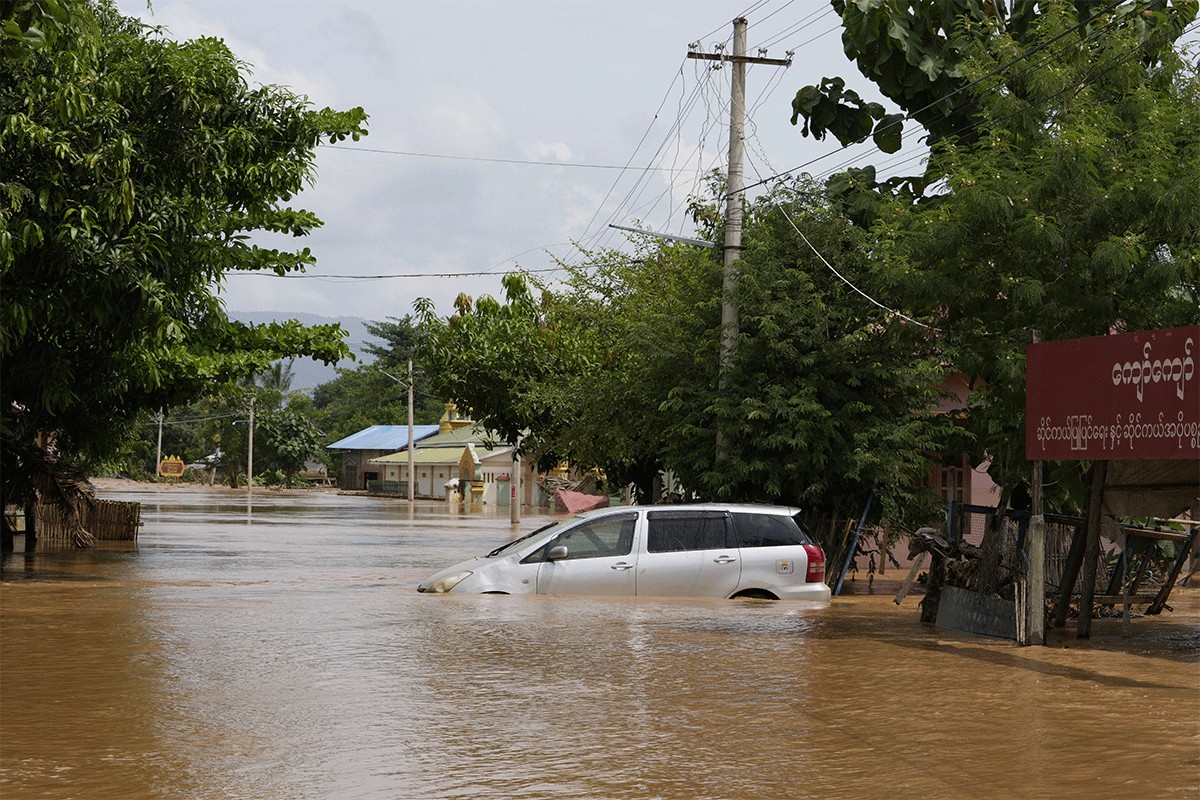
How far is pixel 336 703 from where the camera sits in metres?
9.64

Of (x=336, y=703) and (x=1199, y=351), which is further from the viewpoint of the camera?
(x=1199, y=351)

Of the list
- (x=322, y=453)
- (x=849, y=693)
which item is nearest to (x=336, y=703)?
(x=849, y=693)

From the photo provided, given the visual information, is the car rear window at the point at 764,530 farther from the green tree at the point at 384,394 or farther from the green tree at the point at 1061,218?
the green tree at the point at 384,394

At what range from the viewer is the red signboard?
11.2m

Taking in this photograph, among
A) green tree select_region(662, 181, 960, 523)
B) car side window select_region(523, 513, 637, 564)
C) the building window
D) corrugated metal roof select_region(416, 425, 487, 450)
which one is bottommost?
car side window select_region(523, 513, 637, 564)

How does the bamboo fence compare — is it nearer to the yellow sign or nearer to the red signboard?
the red signboard

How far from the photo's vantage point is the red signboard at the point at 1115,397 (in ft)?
36.6

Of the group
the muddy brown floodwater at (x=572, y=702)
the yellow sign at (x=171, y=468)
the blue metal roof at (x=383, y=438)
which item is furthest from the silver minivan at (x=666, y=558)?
the yellow sign at (x=171, y=468)

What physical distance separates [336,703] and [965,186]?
790 cm

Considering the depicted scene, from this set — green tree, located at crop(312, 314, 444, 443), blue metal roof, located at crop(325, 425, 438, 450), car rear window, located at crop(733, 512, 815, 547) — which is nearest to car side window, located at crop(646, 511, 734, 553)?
car rear window, located at crop(733, 512, 815, 547)

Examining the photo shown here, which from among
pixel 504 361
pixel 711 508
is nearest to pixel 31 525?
pixel 504 361

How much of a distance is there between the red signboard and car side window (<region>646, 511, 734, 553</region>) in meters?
4.53

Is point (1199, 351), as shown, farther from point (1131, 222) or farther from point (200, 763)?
point (200, 763)

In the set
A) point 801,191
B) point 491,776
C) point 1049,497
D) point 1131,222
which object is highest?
point 801,191
